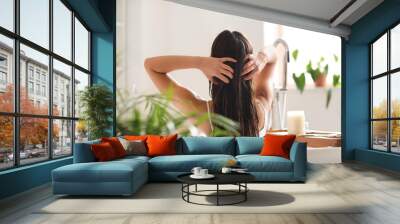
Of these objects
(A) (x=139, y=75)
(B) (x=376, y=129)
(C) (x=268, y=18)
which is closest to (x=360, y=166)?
(B) (x=376, y=129)

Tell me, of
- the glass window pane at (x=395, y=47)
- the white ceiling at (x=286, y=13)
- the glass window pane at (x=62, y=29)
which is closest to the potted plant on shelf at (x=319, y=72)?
the white ceiling at (x=286, y=13)

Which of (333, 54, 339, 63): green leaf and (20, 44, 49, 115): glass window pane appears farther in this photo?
(333, 54, 339, 63): green leaf

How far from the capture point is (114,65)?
875 cm

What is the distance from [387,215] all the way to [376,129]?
5401 millimetres

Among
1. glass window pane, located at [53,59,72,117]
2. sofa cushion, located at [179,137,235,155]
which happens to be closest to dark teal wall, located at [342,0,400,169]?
sofa cushion, located at [179,137,235,155]

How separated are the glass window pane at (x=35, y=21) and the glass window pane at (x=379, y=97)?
22.1ft

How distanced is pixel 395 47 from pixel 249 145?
3718 millimetres

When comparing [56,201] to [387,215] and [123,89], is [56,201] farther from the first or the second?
[123,89]

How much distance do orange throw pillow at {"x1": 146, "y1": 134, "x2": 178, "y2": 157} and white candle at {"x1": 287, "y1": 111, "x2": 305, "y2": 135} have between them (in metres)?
3.60

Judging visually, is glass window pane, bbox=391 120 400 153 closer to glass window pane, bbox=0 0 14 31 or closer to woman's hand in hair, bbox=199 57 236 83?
woman's hand in hair, bbox=199 57 236 83

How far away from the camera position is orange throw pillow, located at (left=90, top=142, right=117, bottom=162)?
5.51 metres

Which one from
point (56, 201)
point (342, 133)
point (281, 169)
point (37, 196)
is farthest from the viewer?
point (342, 133)

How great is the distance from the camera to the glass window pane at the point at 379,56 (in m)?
8.34

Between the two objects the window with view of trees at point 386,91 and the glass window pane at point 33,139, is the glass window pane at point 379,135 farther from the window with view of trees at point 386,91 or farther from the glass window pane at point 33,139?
the glass window pane at point 33,139
